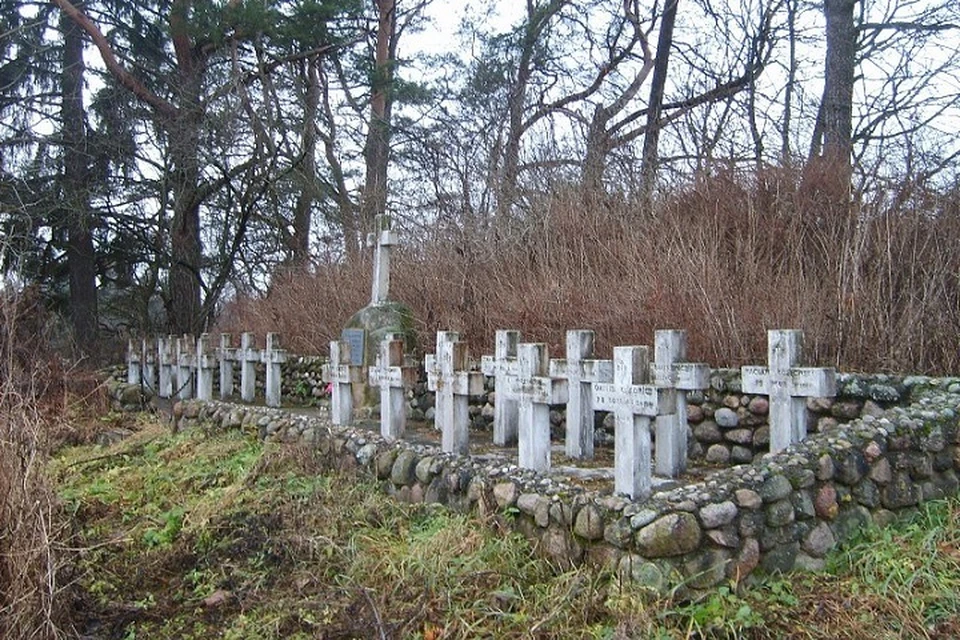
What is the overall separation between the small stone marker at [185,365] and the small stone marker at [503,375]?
5.15m

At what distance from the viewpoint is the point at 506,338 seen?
5.25m

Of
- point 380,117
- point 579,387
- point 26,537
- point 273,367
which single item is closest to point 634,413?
point 579,387

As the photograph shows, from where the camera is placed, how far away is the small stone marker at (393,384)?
5.96 meters

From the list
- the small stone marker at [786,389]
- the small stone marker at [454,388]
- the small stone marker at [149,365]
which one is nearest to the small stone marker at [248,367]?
the small stone marker at [149,365]

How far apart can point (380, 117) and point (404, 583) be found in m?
12.7

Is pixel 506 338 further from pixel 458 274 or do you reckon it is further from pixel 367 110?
pixel 367 110

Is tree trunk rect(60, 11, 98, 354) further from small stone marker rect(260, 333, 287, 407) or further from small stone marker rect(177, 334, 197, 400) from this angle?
small stone marker rect(260, 333, 287, 407)

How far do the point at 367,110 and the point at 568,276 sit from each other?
30.9 feet

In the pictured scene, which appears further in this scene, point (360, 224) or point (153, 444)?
point (360, 224)

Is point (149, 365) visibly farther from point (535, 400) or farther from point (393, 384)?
point (535, 400)

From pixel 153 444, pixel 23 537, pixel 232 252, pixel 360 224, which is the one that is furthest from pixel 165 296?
pixel 23 537

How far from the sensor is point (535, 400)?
4680mm

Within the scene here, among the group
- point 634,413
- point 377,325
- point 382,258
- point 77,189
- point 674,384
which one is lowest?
point 634,413

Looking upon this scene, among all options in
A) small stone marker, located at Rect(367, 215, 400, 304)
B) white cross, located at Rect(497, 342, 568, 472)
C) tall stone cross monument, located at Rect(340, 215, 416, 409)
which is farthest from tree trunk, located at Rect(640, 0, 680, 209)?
white cross, located at Rect(497, 342, 568, 472)
